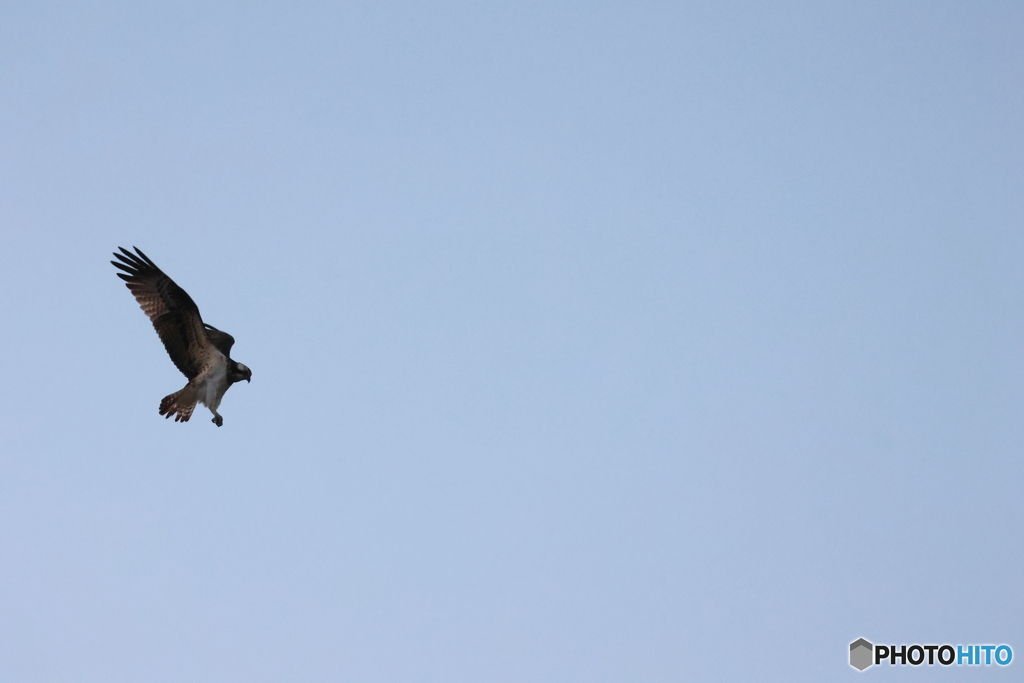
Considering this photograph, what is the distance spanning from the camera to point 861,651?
1387 inches

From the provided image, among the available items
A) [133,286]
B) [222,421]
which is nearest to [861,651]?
[222,421]

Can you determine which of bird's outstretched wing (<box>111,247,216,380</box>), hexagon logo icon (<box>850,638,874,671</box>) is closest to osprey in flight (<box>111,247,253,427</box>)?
bird's outstretched wing (<box>111,247,216,380</box>)

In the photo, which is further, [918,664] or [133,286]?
[918,664]

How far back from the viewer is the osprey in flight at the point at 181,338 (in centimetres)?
2658

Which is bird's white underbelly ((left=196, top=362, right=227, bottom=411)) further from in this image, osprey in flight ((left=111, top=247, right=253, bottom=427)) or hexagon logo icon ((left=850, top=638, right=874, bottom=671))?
hexagon logo icon ((left=850, top=638, right=874, bottom=671))

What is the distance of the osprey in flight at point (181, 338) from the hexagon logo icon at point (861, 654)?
17366mm

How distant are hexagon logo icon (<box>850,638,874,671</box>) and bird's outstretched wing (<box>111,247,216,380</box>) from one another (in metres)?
18.1

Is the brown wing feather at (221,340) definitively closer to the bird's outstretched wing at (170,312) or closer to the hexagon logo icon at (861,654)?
the bird's outstretched wing at (170,312)

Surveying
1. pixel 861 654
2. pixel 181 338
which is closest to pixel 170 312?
pixel 181 338

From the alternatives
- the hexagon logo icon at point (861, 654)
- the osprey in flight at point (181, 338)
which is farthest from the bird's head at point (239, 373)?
the hexagon logo icon at point (861, 654)

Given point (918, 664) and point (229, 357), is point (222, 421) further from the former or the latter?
point (918, 664)

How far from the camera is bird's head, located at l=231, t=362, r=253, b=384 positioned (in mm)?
27469

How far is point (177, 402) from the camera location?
88.4 ft

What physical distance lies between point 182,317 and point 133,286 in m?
1.09
